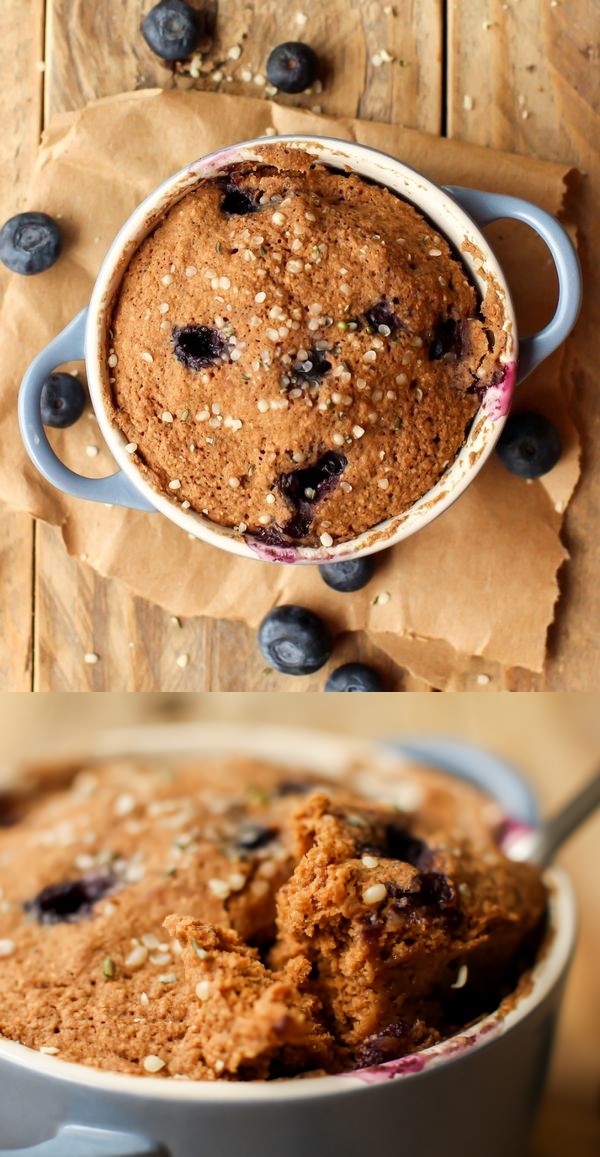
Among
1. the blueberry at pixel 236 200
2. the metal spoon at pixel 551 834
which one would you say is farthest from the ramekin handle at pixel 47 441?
the metal spoon at pixel 551 834

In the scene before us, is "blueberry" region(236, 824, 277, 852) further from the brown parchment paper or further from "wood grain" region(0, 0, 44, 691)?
"wood grain" region(0, 0, 44, 691)

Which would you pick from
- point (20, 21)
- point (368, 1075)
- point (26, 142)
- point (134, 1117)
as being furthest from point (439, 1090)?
point (20, 21)

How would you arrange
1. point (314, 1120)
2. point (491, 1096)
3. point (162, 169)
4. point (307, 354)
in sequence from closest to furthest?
point (314, 1120) < point (491, 1096) < point (307, 354) < point (162, 169)

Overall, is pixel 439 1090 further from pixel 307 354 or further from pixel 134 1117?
pixel 307 354

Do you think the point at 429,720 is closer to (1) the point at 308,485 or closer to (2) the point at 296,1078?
(1) the point at 308,485

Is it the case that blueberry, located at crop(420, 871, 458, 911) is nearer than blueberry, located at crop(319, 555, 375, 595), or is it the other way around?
blueberry, located at crop(420, 871, 458, 911)

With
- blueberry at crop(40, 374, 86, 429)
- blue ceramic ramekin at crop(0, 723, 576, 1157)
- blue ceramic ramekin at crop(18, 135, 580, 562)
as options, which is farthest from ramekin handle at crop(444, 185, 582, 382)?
blue ceramic ramekin at crop(0, 723, 576, 1157)
